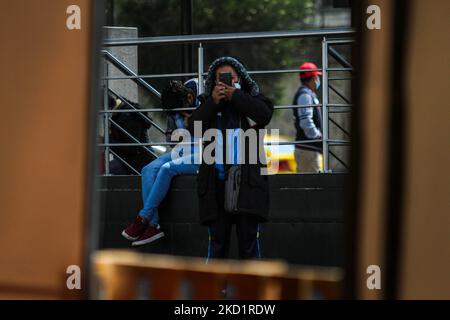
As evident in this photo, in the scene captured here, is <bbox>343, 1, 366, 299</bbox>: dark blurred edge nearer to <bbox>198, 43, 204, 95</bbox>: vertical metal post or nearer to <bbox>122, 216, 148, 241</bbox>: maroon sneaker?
<bbox>122, 216, 148, 241</bbox>: maroon sneaker

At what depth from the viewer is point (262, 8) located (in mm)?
31969

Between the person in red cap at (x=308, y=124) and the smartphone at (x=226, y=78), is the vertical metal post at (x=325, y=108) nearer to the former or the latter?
the person in red cap at (x=308, y=124)

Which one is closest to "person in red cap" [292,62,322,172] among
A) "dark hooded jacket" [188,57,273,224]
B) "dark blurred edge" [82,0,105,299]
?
"dark hooded jacket" [188,57,273,224]

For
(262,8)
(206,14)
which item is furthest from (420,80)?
(262,8)

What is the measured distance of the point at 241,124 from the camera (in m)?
6.75

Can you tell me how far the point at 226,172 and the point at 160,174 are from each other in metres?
1.20

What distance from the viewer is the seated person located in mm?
7816

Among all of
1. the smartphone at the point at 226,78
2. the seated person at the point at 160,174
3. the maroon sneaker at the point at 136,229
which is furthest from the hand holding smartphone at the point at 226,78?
the maroon sneaker at the point at 136,229

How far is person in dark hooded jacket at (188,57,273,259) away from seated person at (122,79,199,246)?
111 centimetres

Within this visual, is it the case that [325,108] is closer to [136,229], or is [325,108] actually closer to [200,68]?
[200,68]

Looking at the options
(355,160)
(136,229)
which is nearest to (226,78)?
(136,229)

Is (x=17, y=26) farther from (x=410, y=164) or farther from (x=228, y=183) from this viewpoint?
(x=228, y=183)

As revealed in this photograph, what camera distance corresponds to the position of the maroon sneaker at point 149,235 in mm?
7809
